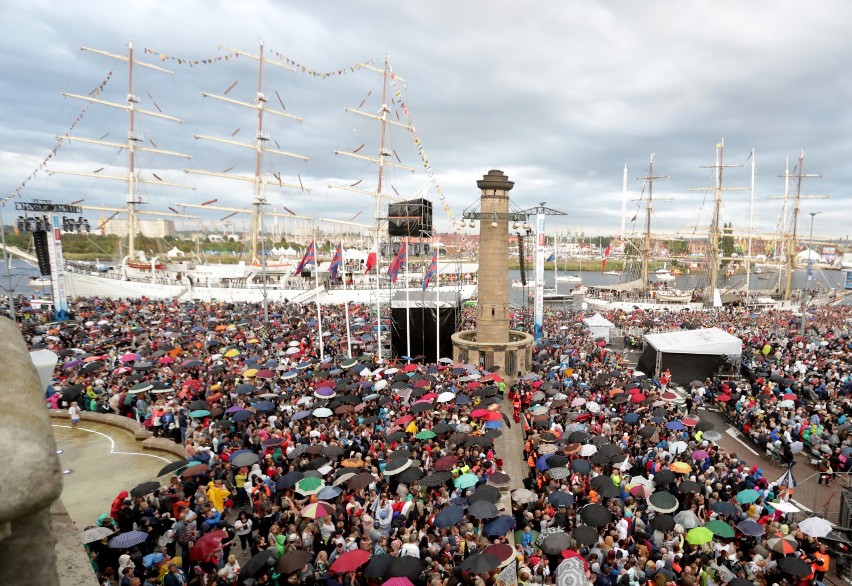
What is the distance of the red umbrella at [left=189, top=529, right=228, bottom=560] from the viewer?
895cm

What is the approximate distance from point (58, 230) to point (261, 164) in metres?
29.4

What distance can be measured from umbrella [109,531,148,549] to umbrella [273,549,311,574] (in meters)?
2.60

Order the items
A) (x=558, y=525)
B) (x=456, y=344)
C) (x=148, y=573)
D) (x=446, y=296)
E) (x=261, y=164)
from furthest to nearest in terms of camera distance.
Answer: (x=261, y=164)
(x=446, y=296)
(x=456, y=344)
(x=558, y=525)
(x=148, y=573)

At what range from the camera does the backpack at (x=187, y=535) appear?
30.9ft

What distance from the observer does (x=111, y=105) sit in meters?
54.7

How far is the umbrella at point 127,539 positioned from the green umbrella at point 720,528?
419 inches

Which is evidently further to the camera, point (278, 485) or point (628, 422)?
A: point (628, 422)

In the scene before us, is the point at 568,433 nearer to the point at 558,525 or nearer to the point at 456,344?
the point at 558,525

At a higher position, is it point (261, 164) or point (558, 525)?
point (261, 164)

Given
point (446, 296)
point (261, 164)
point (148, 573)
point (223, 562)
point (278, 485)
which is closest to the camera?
point (148, 573)

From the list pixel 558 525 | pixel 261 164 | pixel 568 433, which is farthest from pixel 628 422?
pixel 261 164

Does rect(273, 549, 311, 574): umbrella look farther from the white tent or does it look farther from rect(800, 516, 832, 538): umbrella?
the white tent

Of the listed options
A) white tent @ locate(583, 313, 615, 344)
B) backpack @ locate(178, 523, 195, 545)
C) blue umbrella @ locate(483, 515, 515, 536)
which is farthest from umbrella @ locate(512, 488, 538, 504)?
white tent @ locate(583, 313, 615, 344)

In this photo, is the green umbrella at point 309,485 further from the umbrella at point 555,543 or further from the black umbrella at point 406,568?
the umbrella at point 555,543
